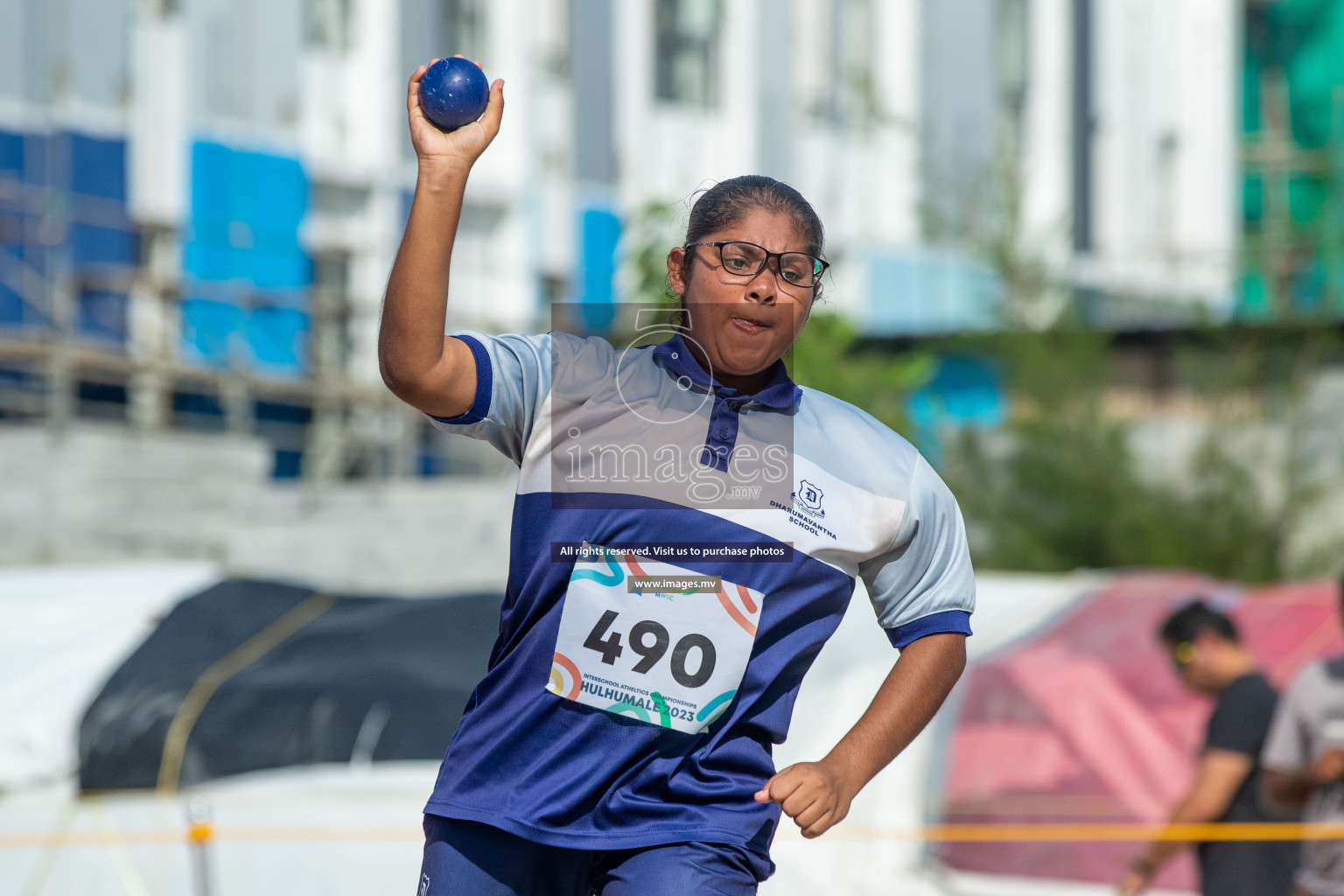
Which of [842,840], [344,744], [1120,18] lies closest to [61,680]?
[344,744]

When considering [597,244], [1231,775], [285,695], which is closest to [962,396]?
[597,244]

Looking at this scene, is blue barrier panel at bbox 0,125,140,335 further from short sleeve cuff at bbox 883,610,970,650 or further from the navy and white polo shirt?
short sleeve cuff at bbox 883,610,970,650

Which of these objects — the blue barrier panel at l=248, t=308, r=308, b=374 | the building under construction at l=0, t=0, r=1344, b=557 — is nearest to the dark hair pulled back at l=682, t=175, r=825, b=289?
the building under construction at l=0, t=0, r=1344, b=557

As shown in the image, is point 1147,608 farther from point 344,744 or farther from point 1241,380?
point 344,744

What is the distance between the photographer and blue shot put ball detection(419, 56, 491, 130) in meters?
1.80

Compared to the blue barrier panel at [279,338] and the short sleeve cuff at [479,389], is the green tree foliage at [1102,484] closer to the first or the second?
the blue barrier panel at [279,338]

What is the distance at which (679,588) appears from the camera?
1922mm

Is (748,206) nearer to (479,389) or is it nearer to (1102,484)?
(479,389)

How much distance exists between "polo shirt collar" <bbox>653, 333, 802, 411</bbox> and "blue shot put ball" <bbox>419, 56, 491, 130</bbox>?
413mm

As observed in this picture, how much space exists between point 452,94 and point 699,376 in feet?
1.62

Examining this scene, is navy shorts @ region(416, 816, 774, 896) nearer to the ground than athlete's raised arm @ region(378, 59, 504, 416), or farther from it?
nearer to the ground

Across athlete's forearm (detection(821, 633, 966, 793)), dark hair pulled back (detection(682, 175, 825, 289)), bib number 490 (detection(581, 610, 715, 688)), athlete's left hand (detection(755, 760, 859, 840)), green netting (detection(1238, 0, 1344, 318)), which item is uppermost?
green netting (detection(1238, 0, 1344, 318))

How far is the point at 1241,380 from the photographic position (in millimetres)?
9508

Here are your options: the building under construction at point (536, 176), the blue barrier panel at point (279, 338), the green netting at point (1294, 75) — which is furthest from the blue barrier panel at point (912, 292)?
the blue barrier panel at point (279, 338)
